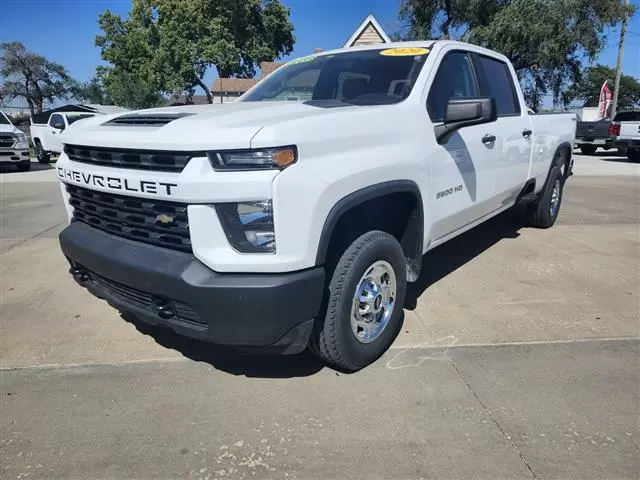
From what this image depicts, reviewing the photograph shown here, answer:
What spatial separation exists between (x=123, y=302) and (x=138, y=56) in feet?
142

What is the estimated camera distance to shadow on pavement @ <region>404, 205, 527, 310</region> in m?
4.49

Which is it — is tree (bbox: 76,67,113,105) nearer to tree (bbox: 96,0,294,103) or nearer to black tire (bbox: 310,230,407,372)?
tree (bbox: 96,0,294,103)

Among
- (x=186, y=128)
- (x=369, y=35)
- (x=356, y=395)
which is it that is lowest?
(x=356, y=395)

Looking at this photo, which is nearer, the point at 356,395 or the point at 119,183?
the point at 119,183

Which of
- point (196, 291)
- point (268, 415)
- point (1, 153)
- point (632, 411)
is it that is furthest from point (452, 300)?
point (1, 153)

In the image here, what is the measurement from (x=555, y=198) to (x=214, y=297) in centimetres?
555

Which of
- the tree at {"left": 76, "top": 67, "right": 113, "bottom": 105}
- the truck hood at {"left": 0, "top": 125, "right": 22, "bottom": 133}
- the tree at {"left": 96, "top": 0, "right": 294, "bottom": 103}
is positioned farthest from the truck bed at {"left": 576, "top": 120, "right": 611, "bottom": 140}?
the tree at {"left": 76, "top": 67, "right": 113, "bottom": 105}

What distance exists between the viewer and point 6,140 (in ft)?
48.6

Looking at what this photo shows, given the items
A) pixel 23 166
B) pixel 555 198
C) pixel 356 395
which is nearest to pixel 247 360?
pixel 356 395

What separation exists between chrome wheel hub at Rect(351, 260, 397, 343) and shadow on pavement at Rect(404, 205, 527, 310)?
36.8 inches

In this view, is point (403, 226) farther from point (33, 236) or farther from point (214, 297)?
point (33, 236)

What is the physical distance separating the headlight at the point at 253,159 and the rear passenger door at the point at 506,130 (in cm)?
256

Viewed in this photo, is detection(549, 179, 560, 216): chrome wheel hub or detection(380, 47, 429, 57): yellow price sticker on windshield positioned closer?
detection(380, 47, 429, 57): yellow price sticker on windshield

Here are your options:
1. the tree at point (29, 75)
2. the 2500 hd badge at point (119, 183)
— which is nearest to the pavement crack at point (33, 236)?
the 2500 hd badge at point (119, 183)
